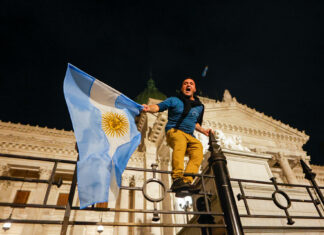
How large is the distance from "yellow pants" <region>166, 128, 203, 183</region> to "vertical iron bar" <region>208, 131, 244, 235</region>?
272 mm

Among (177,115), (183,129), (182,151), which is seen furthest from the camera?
(177,115)

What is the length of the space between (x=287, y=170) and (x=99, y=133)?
2142 centimetres

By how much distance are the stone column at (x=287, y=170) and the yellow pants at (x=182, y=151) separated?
767 inches

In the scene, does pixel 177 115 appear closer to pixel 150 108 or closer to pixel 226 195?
pixel 150 108

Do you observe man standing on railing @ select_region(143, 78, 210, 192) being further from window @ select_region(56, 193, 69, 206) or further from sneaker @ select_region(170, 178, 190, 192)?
window @ select_region(56, 193, 69, 206)

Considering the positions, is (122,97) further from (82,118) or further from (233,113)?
(233,113)

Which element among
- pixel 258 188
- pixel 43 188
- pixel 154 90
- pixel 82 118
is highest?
pixel 154 90

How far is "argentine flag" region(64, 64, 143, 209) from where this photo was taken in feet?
7.50

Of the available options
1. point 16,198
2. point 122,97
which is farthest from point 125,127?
point 16,198

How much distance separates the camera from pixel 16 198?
1622 centimetres

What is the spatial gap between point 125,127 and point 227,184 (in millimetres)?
1634

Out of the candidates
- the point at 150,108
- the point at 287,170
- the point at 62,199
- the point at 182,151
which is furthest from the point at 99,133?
the point at 287,170

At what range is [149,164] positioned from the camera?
627 inches

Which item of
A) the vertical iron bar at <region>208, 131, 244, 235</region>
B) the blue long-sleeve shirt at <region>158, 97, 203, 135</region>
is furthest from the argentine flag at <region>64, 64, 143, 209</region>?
the vertical iron bar at <region>208, 131, 244, 235</region>
